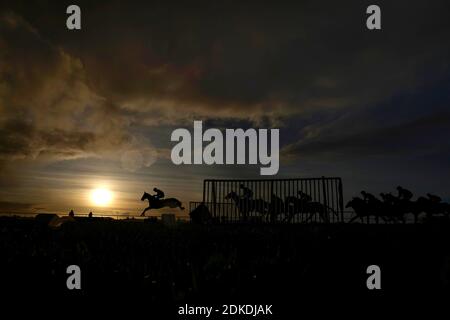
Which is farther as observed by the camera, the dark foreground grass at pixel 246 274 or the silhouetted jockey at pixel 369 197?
the silhouetted jockey at pixel 369 197

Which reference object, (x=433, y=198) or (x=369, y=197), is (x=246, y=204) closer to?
(x=369, y=197)

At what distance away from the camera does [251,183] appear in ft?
60.8

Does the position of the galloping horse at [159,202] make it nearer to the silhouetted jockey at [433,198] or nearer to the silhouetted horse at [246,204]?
the silhouetted horse at [246,204]

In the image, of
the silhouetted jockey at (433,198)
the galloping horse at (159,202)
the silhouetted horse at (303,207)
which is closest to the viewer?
the silhouetted horse at (303,207)

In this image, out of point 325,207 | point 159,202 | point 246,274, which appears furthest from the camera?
point 159,202

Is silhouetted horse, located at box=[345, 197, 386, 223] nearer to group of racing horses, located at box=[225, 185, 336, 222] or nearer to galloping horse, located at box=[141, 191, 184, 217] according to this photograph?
group of racing horses, located at box=[225, 185, 336, 222]

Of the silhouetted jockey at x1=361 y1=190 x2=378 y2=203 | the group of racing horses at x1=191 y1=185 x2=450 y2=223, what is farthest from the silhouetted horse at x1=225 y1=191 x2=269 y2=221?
the silhouetted jockey at x1=361 y1=190 x2=378 y2=203

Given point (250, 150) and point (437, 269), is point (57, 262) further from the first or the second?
point (250, 150)

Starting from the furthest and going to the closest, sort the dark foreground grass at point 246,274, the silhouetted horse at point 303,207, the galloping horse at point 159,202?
the galloping horse at point 159,202 < the silhouetted horse at point 303,207 < the dark foreground grass at point 246,274

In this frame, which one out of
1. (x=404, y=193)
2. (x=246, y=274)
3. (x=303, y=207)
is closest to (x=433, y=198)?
(x=404, y=193)

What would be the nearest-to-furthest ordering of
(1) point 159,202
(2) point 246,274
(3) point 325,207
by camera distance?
1. (2) point 246,274
2. (3) point 325,207
3. (1) point 159,202

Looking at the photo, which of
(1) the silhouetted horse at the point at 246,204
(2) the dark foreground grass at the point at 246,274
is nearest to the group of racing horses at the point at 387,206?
(1) the silhouetted horse at the point at 246,204
